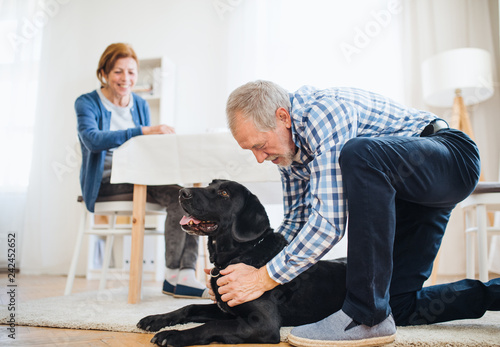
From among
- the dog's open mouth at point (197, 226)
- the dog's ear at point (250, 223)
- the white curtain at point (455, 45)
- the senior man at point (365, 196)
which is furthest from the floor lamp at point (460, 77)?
the dog's open mouth at point (197, 226)

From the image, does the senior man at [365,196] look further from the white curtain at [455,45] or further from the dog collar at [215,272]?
the white curtain at [455,45]

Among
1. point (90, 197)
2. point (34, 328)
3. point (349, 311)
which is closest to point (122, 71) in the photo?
point (90, 197)

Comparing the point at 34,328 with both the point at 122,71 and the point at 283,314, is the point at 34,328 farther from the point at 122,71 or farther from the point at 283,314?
the point at 122,71

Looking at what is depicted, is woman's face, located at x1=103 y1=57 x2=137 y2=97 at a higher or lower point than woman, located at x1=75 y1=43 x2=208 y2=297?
higher

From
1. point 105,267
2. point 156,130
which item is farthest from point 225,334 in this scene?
point 105,267

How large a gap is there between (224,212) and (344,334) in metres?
0.56

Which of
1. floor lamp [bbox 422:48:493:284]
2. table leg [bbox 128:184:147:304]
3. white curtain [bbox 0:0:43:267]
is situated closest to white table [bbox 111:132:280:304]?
table leg [bbox 128:184:147:304]

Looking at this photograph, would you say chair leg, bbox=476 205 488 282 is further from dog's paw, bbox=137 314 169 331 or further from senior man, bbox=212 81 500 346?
dog's paw, bbox=137 314 169 331

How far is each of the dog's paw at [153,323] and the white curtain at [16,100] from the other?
369 cm

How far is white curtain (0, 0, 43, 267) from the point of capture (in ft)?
14.8

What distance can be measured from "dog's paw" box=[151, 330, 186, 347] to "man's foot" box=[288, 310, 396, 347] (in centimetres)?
31

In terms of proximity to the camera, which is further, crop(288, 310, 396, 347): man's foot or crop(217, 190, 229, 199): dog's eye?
crop(217, 190, 229, 199): dog's eye

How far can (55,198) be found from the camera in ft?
15.2

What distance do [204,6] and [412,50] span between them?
88.4 inches
